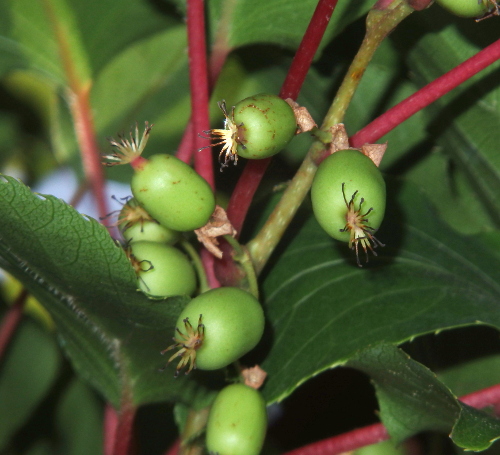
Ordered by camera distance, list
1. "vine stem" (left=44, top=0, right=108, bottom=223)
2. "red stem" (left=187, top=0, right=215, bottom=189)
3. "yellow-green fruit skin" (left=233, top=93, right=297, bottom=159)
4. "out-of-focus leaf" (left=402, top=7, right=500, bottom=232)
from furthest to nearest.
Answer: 1. "vine stem" (left=44, top=0, right=108, bottom=223)
2. "out-of-focus leaf" (left=402, top=7, right=500, bottom=232)
3. "red stem" (left=187, top=0, right=215, bottom=189)
4. "yellow-green fruit skin" (left=233, top=93, right=297, bottom=159)

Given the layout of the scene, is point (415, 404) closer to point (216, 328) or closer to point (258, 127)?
point (216, 328)

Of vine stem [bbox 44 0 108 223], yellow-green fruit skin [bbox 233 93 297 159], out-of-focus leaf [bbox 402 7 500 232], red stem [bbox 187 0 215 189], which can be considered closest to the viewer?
yellow-green fruit skin [bbox 233 93 297 159]

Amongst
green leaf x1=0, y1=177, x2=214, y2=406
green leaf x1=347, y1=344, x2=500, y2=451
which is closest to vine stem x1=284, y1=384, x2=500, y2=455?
green leaf x1=347, y1=344, x2=500, y2=451

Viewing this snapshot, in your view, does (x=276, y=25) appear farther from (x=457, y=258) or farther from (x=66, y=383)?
(x=66, y=383)

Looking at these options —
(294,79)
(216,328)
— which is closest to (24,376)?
(216,328)

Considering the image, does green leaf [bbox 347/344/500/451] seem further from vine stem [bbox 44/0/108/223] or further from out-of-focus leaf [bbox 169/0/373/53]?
vine stem [bbox 44/0/108/223]

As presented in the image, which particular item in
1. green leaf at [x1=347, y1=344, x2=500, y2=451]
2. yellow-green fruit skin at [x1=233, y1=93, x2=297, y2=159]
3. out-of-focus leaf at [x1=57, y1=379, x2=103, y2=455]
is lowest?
out-of-focus leaf at [x1=57, y1=379, x2=103, y2=455]

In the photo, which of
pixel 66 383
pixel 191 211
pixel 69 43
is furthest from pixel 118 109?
pixel 191 211

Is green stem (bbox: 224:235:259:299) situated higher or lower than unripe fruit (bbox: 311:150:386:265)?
lower
